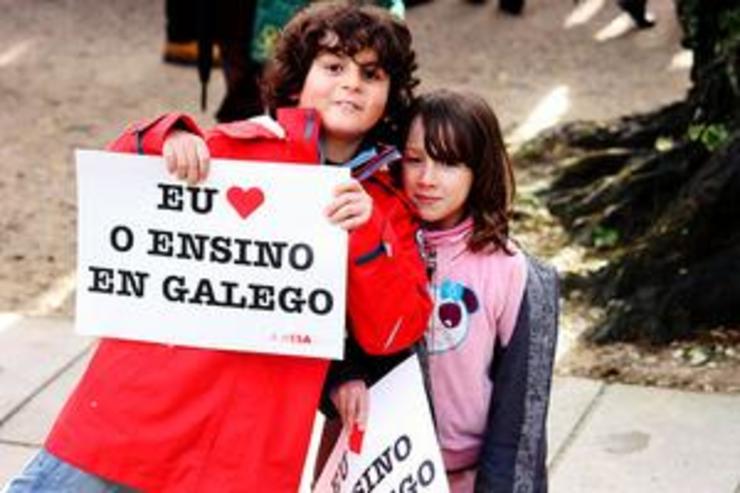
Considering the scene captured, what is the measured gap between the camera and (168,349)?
10.6 feet

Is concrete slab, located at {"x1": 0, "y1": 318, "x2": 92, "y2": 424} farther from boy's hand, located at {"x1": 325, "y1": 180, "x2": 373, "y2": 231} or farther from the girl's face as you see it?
boy's hand, located at {"x1": 325, "y1": 180, "x2": 373, "y2": 231}

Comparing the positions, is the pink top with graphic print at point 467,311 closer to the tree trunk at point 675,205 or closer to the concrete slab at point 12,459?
the concrete slab at point 12,459

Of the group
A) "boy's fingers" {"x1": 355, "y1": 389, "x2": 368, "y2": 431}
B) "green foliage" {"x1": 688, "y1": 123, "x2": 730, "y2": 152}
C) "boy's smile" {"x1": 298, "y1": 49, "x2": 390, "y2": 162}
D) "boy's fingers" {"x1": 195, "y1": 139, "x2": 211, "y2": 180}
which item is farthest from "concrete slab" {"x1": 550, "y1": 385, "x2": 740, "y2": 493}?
"boy's fingers" {"x1": 195, "y1": 139, "x2": 211, "y2": 180}

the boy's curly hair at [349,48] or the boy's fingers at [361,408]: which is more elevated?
the boy's curly hair at [349,48]

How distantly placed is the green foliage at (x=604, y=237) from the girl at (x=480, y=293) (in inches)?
130

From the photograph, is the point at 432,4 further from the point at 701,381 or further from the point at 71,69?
the point at 701,381

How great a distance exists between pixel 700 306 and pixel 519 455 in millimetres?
2498

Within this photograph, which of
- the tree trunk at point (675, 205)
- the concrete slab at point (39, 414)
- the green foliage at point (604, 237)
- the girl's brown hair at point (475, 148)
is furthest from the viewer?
the green foliage at point (604, 237)

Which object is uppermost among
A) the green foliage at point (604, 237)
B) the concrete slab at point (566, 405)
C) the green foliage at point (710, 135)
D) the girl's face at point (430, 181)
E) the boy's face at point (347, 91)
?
the boy's face at point (347, 91)

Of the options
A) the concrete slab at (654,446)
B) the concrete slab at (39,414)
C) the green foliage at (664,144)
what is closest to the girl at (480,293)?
the concrete slab at (654,446)

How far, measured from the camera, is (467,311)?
3.29 meters

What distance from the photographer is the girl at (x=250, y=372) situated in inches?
125

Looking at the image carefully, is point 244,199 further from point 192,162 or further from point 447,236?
point 447,236

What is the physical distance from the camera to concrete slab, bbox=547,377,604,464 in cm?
503
